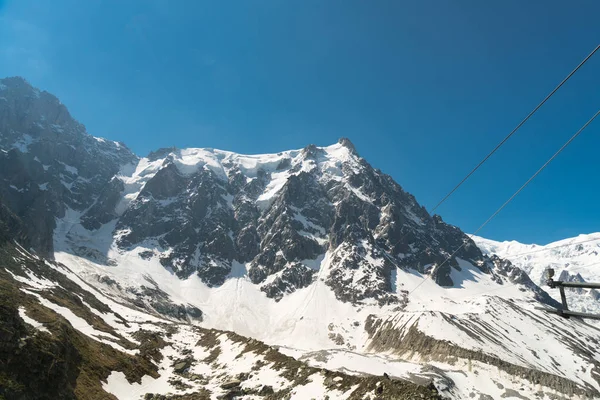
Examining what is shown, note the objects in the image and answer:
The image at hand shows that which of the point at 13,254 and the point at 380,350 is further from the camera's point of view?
the point at 380,350

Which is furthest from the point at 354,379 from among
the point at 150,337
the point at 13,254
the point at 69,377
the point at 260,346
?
the point at 13,254

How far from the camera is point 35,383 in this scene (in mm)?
23094

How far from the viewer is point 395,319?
191000 mm

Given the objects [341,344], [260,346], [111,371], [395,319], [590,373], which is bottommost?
[111,371]

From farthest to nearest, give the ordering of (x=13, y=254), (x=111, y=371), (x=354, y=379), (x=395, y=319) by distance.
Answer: (x=395, y=319)
(x=13, y=254)
(x=111, y=371)
(x=354, y=379)

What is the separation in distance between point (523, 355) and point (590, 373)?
34.7m

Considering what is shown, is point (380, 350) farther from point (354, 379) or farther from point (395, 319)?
point (354, 379)

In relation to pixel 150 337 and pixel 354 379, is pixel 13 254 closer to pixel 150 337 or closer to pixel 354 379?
pixel 150 337

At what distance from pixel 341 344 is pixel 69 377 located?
18347cm

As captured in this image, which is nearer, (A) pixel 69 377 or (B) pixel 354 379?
(A) pixel 69 377

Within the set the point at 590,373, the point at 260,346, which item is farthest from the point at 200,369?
the point at 590,373

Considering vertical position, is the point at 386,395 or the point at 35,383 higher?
the point at 386,395

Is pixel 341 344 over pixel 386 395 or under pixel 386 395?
over

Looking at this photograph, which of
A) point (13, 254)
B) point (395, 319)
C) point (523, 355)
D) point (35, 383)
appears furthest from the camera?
point (395, 319)
